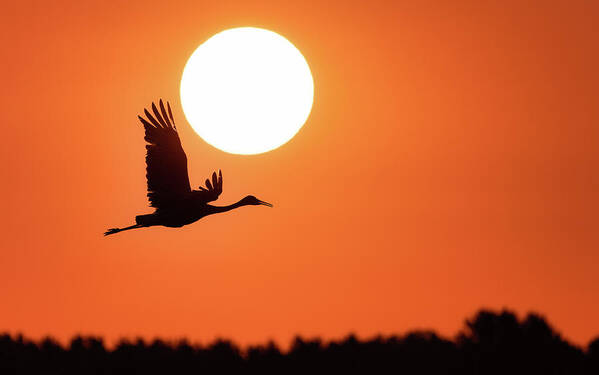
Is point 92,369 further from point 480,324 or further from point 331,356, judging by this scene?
point 480,324

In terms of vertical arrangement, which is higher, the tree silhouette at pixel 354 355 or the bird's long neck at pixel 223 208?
the tree silhouette at pixel 354 355

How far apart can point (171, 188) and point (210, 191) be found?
43.5 inches

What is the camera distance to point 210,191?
3462 cm

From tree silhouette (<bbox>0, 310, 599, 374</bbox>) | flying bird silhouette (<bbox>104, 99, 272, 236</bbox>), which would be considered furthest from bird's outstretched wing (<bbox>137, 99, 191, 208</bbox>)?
tree silhouette (<bbox>0, 310, 599, 374</bbox>)

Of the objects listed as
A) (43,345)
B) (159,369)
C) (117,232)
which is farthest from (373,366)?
(117,232)

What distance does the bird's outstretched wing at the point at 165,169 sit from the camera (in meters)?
34.8

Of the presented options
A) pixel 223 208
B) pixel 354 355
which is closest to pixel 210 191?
pixel 223 208

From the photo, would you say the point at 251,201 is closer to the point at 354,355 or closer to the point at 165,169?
the point at 165,169

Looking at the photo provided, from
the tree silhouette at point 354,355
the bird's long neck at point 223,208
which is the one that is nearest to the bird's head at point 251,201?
the bird's long neck at point 223,208

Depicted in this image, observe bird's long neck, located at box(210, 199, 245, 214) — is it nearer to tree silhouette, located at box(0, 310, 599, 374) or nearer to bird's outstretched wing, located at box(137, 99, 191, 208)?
bird's outstretched wing, located at box(137, 99, 191, 208)

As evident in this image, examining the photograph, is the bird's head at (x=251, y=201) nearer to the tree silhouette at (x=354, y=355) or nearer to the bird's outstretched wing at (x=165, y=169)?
the bird's outstretched wing at (x=165, y=169)

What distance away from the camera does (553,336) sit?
60.3m

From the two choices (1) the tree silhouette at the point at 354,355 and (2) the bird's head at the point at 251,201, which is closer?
(2) the bird's head at the point at 251,201

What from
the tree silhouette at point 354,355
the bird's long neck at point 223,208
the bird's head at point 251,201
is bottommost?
the bird's long neck at point 223,208
